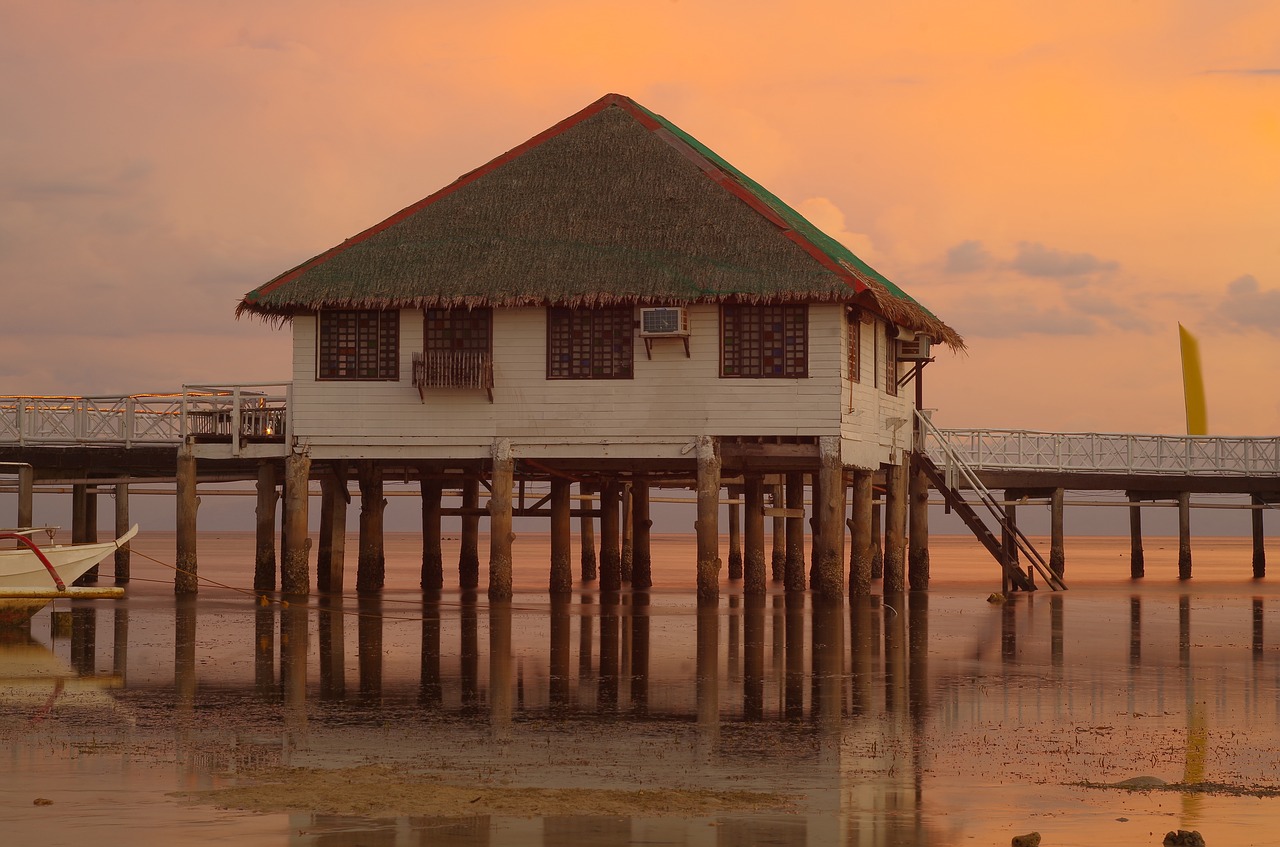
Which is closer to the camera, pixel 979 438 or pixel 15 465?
pixel 15 465

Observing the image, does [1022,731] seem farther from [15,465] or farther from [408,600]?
[15,465]

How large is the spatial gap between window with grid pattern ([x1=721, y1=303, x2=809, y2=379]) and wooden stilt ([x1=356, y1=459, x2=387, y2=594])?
9.16 meters

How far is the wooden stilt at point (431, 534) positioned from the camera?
131 ft

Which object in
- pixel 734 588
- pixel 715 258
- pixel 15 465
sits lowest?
pixel 734 588

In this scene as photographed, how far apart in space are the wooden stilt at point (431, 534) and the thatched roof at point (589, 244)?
868 centimetres

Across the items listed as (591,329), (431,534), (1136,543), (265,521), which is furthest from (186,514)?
(1136,543)

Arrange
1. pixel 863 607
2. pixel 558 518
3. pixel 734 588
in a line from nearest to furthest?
pixel 863 607 < pixel 558 518 < pixel 734 588

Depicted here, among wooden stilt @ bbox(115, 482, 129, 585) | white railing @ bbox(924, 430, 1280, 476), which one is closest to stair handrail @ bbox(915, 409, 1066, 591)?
white railing @ bbox(924, 430, 1280, 476)

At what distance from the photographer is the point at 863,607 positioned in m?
30.0

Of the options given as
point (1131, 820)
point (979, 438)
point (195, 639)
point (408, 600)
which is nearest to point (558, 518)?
point (408, 600)

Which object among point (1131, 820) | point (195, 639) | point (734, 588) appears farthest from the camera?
point (734, 588)

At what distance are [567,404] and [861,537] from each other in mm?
6746

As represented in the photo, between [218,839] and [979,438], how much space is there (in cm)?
3340

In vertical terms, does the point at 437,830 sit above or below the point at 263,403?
below
